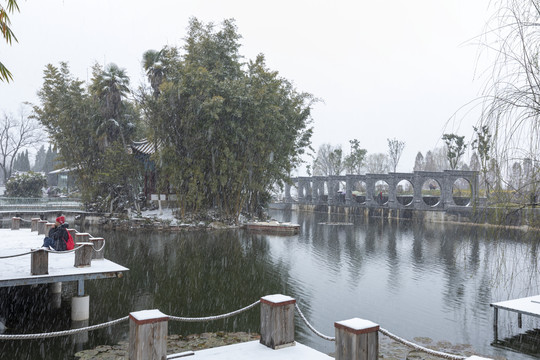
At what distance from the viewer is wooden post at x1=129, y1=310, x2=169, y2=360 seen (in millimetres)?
5008

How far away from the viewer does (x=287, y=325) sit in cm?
625

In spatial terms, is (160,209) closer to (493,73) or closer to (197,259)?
(197,259)

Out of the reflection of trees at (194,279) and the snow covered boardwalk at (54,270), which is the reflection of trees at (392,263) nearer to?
the reflection of trees at (194,279)

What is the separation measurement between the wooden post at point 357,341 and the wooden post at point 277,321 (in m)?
1.23

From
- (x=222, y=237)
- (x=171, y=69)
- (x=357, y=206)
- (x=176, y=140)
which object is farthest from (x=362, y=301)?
(x=357, y=206)

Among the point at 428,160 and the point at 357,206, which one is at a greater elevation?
the point at 428,160

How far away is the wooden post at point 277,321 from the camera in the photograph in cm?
612

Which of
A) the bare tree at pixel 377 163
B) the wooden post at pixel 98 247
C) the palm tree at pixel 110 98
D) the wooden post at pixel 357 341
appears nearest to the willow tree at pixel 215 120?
the palm tree at pixel 110 98

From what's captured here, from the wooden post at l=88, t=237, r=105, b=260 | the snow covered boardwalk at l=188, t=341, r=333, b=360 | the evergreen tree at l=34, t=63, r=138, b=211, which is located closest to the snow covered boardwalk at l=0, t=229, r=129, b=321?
the wooden post at l=88, t=237, r=105, b=260

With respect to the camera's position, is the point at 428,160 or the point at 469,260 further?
the point at 428,160

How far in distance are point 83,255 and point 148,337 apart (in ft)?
20.6

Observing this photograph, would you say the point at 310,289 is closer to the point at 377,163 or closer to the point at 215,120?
the point at 215,120

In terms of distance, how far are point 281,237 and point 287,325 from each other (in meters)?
21.5

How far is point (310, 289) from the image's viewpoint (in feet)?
45.3
